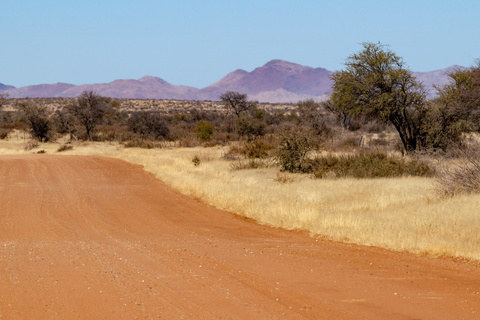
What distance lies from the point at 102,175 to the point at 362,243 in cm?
1490

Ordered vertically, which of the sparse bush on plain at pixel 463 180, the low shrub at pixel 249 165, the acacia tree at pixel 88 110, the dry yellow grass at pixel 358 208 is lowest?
the low shrub at pixel 249 165

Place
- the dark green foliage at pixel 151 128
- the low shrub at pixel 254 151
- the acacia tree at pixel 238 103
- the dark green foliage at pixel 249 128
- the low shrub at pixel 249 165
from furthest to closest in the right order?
the acacia tree at pixel 238 103 → the dark green foliage at pixel 151 128 → the dark green foliage at pixel 249 128 → the low shrub at pixel 254 151 → the low shrub at pixel 249 165

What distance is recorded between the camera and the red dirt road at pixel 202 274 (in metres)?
6.20

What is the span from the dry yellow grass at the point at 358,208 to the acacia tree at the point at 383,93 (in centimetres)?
1030

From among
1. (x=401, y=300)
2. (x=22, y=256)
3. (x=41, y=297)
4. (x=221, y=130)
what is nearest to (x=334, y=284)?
(x=401, y=300)

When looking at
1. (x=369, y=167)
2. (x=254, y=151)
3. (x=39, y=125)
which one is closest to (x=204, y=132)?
(x=39, y=125)

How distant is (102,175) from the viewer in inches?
Result: 874

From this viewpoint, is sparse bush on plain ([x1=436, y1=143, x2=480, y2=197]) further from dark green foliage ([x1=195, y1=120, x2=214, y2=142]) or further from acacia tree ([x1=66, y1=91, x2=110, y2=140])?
acacia tree ([x1=66, y1=91, x2=110, y2=140])

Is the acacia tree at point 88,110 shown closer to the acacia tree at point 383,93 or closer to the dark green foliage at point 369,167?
the acacia tree at point 383,93

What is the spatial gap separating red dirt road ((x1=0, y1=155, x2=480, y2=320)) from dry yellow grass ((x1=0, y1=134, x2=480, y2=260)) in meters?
0.53

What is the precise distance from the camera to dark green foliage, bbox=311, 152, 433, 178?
19.5 meters

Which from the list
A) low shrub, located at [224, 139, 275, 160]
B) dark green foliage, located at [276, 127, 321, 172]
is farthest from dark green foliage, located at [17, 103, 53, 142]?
dark green foliage, located at [276, 127, 321, 172]

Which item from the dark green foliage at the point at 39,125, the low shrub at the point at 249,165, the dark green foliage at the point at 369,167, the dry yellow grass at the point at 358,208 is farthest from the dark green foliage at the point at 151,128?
the dark green foliage at the point at 369,167

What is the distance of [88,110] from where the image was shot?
51688 mm
